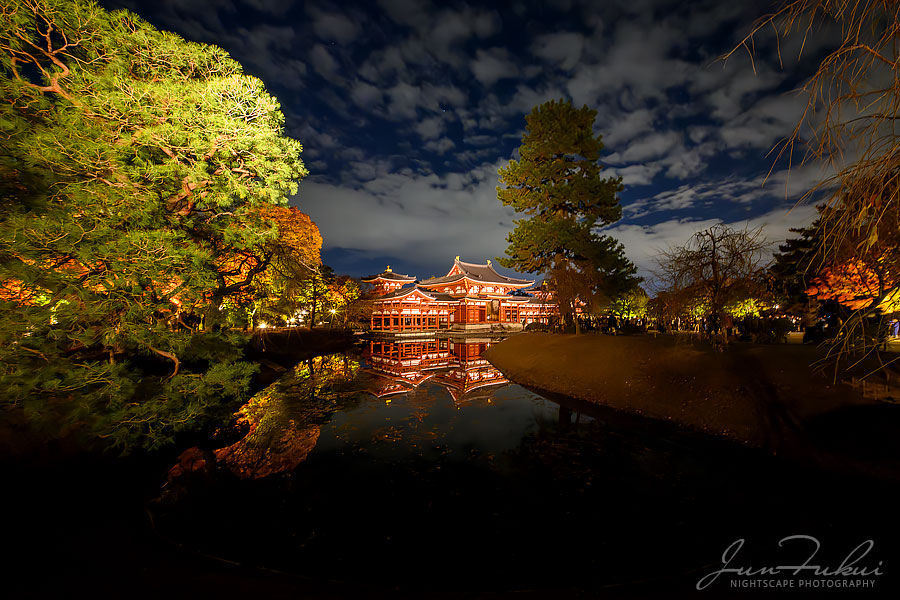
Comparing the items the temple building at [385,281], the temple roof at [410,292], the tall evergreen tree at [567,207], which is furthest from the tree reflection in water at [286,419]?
the temple building at [385,281]

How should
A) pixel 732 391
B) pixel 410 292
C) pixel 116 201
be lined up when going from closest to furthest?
pixel 116 201, pixel 732 391, pixel 410 292

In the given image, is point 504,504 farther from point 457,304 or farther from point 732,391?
point 457,304

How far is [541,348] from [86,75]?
52.7 ft

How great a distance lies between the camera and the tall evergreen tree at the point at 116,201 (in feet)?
14.5

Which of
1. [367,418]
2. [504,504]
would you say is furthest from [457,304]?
[504,504]

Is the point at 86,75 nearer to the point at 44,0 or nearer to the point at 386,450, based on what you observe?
the point at 44,0

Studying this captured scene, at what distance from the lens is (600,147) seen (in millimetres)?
16656

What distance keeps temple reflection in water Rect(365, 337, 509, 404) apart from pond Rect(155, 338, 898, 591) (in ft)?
11.8

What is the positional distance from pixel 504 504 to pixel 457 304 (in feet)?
107

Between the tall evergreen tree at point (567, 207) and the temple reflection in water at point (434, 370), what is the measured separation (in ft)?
19.7

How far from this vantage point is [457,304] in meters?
37.7
